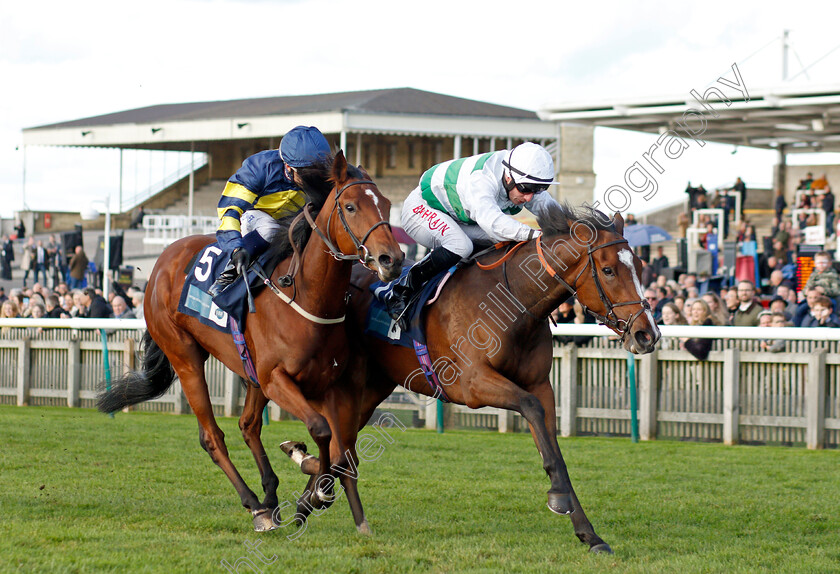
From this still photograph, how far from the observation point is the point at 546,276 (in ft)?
15.7

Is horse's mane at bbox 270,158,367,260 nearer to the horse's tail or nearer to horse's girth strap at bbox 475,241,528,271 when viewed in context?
horse's girth strap at bbox 475,241,528,271

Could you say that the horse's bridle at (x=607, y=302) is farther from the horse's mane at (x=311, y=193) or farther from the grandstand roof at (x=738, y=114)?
the grandstand roof at (x=738, y=114)

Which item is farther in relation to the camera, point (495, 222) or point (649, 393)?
point (649, 393)

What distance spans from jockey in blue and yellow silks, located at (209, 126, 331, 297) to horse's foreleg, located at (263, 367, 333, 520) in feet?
2.11

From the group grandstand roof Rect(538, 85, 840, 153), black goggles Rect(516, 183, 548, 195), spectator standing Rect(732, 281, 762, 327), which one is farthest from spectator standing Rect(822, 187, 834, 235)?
black goggles Rect(516, 183, 548, 195)

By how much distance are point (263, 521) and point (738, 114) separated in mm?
13567

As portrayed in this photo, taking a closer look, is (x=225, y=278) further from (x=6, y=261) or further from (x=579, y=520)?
(x=6, y=261)

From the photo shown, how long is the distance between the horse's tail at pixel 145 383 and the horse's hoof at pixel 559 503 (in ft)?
9.74

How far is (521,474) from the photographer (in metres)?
6.80

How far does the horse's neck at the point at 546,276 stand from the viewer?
468 centimetres

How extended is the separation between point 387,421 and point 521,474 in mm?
2885

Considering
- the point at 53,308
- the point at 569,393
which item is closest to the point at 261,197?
the point at 569,393

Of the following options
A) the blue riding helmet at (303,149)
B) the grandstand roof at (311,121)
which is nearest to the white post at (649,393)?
the blue riding helmet at (303,149)

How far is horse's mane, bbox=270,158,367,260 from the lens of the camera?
4785mm
